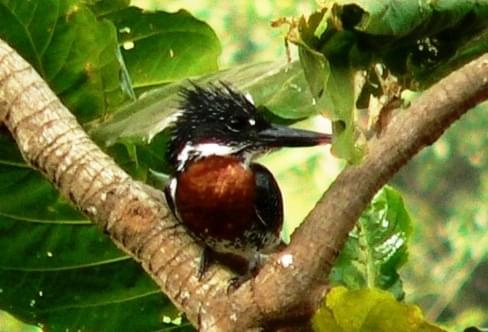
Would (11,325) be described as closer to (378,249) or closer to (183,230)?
(378,249)

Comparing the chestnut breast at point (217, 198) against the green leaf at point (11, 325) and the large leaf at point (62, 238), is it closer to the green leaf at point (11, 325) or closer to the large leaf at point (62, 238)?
the large leaf at point (62, 238)

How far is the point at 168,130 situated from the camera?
1468 millimetres

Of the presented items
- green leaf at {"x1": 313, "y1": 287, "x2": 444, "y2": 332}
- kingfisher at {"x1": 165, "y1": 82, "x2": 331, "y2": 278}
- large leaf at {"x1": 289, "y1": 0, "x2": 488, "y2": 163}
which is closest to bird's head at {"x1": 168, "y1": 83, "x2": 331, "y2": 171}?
kingfisher at {"x1": 165, "y1": 82, "x2": 331, "y2": 278}

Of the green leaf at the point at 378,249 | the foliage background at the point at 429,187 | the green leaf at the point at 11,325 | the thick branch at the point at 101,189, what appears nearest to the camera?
the thick branch at the point at 101,189

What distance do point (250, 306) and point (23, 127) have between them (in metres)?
0.34

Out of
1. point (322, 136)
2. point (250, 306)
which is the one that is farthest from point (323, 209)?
point (322, 136)

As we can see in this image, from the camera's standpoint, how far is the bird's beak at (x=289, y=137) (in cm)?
127

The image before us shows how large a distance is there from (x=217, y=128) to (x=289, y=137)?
11cm

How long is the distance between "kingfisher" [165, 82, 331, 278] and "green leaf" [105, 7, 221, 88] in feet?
0.58

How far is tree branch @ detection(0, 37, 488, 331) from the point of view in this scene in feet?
3.39

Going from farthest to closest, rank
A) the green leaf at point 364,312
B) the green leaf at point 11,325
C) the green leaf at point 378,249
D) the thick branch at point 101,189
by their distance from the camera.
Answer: the green leaf at point 11,325, the green leaf at point 378,249, the thick branch at point 101,189, the green leaf at point 364,312

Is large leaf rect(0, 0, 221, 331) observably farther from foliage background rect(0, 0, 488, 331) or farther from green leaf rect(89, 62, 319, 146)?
foliage background rect(0, 0, 488, 331)

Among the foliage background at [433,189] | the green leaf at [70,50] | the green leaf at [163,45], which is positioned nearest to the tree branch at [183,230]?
the green leaf at [70,50]

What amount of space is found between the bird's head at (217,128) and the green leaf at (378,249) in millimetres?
130
